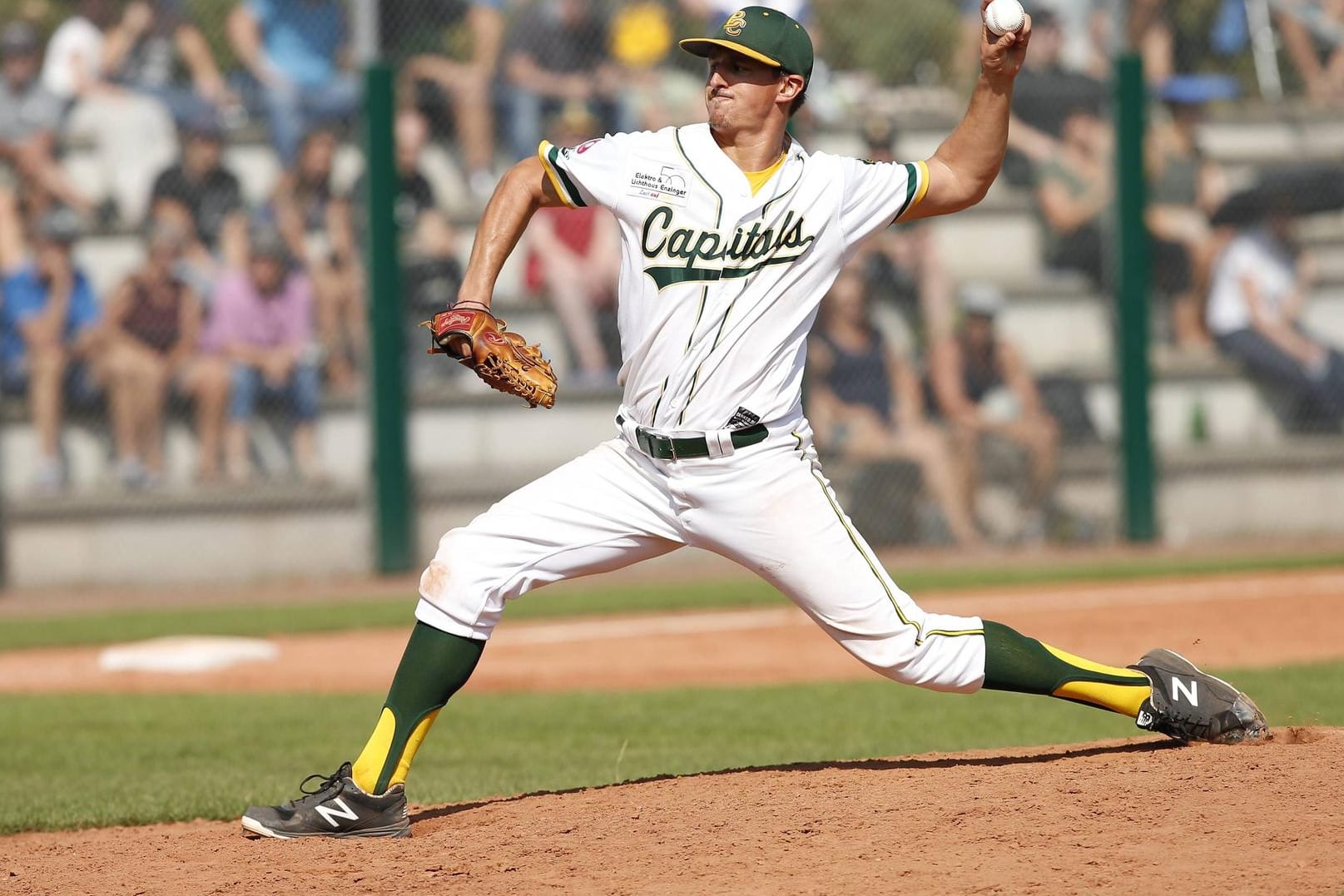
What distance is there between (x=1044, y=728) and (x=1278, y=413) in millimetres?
6976

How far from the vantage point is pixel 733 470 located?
428 centimetres

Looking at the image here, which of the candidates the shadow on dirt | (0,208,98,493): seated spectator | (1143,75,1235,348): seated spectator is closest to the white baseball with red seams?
the shadow on dirt

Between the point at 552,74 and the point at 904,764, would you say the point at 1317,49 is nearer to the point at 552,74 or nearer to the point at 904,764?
the point at 552,74

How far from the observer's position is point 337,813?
4.23m

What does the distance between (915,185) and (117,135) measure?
28.0ft

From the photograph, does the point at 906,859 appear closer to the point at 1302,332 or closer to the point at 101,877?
the point at 101,877

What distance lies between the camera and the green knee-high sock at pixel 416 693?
425 cm

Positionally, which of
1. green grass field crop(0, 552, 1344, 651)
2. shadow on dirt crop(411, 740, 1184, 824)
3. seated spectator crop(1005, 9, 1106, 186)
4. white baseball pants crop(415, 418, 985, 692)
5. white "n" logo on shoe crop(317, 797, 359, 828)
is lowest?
green grass field crop(0, 552, 1344, 651)

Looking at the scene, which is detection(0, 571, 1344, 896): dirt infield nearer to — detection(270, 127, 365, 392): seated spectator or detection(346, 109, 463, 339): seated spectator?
detection(270, 127, 365, 392): seated spectator

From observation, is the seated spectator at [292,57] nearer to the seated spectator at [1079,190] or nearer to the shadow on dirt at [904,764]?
the seated spectator at [1079,190]

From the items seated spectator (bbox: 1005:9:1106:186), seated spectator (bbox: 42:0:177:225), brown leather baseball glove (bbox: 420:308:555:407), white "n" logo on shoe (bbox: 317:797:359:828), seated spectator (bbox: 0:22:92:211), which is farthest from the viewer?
seated spectator (bbox: 1005:9:1106:186)

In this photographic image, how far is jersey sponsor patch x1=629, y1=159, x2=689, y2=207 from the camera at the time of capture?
14.0 feet

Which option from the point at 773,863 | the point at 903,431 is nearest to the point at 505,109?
the point at 903,431

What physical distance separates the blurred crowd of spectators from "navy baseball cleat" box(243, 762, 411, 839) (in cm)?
716
